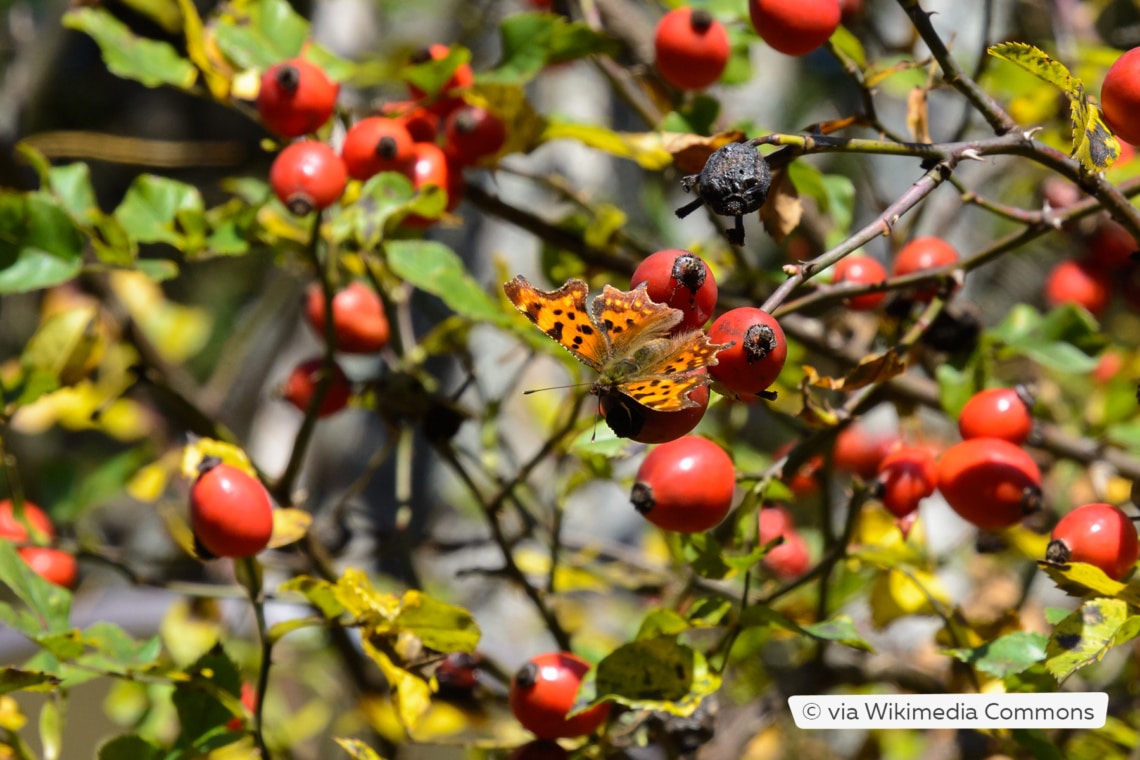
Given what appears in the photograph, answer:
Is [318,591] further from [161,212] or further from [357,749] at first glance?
[161,212]

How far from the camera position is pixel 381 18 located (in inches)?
107

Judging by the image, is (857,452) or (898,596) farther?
(857,452)

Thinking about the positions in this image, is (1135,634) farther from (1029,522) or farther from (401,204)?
(401,204)

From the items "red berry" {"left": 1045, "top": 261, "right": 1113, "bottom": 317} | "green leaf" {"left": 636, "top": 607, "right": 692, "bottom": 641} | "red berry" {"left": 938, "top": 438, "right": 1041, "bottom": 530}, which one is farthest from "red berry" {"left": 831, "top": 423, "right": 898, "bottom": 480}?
"green leaf" {"left": 636, "top": 607, "right": 692, "bottom": 641}

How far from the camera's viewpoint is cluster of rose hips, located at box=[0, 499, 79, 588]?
1.01m

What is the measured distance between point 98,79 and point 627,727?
125 inches

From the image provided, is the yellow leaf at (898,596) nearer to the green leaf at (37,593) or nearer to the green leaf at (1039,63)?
the green leaf at (1039,63)

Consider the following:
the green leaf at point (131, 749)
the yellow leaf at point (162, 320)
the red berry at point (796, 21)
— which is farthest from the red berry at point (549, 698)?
the yellow leaf at point (162, 320)

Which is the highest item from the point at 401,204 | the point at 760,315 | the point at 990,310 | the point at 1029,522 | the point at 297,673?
the point at 760,315

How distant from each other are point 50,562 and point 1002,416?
2.70ft

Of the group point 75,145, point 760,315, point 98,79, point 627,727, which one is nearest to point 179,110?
point 98,79

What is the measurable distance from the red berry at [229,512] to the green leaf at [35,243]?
0.86ft

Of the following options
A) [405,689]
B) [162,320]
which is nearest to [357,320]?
[405,689]

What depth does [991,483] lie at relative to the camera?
78cm
